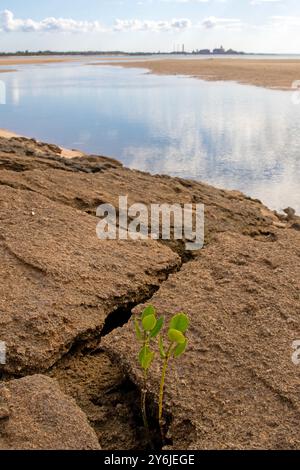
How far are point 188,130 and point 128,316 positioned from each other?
809 cm

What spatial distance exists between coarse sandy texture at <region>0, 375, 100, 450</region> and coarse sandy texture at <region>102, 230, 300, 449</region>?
26 cm

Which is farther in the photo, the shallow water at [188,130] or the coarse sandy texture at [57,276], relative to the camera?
the shallow water at [188,130]

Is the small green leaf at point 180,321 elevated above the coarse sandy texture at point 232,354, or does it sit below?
above

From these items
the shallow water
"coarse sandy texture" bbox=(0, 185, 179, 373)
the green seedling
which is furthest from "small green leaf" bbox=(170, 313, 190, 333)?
the shallow water

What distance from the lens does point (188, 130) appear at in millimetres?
10016

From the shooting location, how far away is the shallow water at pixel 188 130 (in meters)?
6.89

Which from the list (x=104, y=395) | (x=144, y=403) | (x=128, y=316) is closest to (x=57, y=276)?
(x=128, y=316)

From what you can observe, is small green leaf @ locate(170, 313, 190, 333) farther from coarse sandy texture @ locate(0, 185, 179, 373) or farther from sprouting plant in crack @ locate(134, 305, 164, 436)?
coarse sandy texture @ locate(0, 185, 179, 373)

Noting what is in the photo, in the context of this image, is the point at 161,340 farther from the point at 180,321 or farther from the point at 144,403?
the point at 144,403

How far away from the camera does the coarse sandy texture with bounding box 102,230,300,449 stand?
5.28ft

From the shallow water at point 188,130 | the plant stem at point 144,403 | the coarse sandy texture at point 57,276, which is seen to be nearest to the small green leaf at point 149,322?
the plant stem at point 144,403

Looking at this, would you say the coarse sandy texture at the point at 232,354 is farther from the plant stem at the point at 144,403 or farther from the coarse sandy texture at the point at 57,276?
the coarse sandy texture at the point at 57,276

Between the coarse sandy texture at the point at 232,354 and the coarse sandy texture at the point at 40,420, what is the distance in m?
0.26
